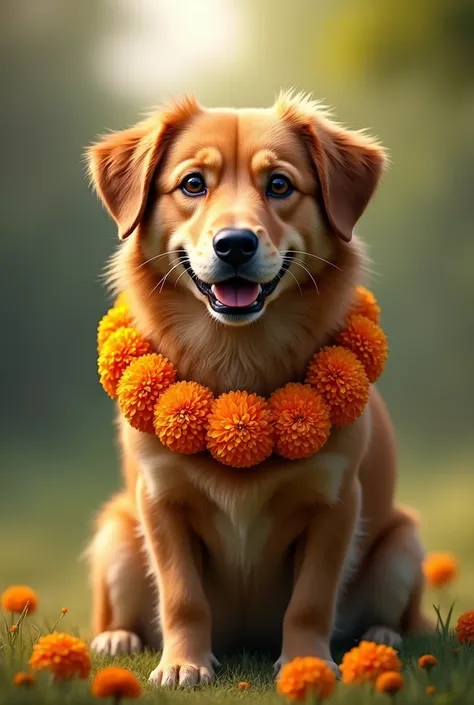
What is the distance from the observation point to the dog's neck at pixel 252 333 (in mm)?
3447

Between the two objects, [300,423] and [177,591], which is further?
[177,591]

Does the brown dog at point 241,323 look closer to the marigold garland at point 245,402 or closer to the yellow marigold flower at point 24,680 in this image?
the marigold garland at point 245,402

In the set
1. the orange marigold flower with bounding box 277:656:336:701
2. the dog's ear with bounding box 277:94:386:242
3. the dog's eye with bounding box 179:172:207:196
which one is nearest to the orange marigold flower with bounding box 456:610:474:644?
the orange marigold flower with bounding box 277:656:336:701

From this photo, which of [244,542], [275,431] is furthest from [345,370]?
[244,542]

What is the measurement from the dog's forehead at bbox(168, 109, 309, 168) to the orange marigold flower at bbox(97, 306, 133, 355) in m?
0.54

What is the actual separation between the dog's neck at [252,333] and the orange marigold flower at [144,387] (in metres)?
0.06

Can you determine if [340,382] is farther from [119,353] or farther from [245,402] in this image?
[119,353]

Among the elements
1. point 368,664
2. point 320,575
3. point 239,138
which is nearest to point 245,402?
point 320,575

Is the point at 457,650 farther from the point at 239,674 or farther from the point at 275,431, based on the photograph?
the point at 275,431

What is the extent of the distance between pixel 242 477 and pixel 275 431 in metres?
0.18

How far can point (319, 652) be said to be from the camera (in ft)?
10.9

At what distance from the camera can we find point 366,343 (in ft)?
11.7

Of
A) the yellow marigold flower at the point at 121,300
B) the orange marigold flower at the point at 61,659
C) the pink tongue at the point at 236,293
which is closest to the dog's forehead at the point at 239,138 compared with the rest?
the pink tongue at the point at 236,293

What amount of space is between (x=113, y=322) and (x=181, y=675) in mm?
1162
